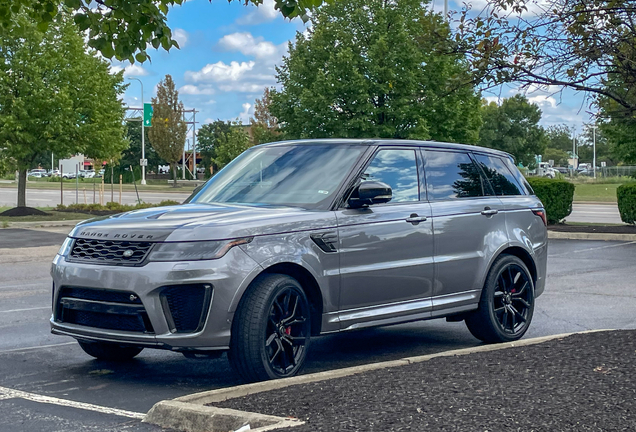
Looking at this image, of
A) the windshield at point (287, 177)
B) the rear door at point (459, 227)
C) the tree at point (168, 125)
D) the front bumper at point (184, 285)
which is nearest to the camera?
the front bumper at point (184, 285)

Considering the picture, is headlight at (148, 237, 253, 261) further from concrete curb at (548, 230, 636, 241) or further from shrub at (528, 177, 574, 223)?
shrub at (528, 177, 574, 223)

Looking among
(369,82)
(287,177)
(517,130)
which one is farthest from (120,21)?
(517,130)

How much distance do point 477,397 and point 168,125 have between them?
237 feet

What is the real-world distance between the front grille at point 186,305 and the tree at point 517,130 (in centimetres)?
8033

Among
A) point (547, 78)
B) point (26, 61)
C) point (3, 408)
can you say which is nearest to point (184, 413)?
point (3, 408)

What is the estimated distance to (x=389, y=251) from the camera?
6805 millimetres

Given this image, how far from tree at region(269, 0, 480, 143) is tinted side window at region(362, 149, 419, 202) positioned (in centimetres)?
2242

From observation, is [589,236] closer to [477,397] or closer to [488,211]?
[488,211]

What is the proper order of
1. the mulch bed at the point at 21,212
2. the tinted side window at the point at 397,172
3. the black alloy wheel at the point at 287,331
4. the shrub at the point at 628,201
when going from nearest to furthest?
the black alloy wheel at the point at 287,331 → the tinted side window at the point at 397,172 → the shrub at the point at 628,201 → the mulch bed at the point at 21,212

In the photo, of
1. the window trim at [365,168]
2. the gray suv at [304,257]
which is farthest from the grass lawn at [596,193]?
the window trim at [365,168]

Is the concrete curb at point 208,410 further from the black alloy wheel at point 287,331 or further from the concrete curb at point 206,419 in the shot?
the black alloy wheel at point 287,331

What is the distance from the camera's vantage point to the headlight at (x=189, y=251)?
5.69 meters

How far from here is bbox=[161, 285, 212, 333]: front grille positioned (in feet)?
18.6

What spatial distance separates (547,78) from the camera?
24.0ft
